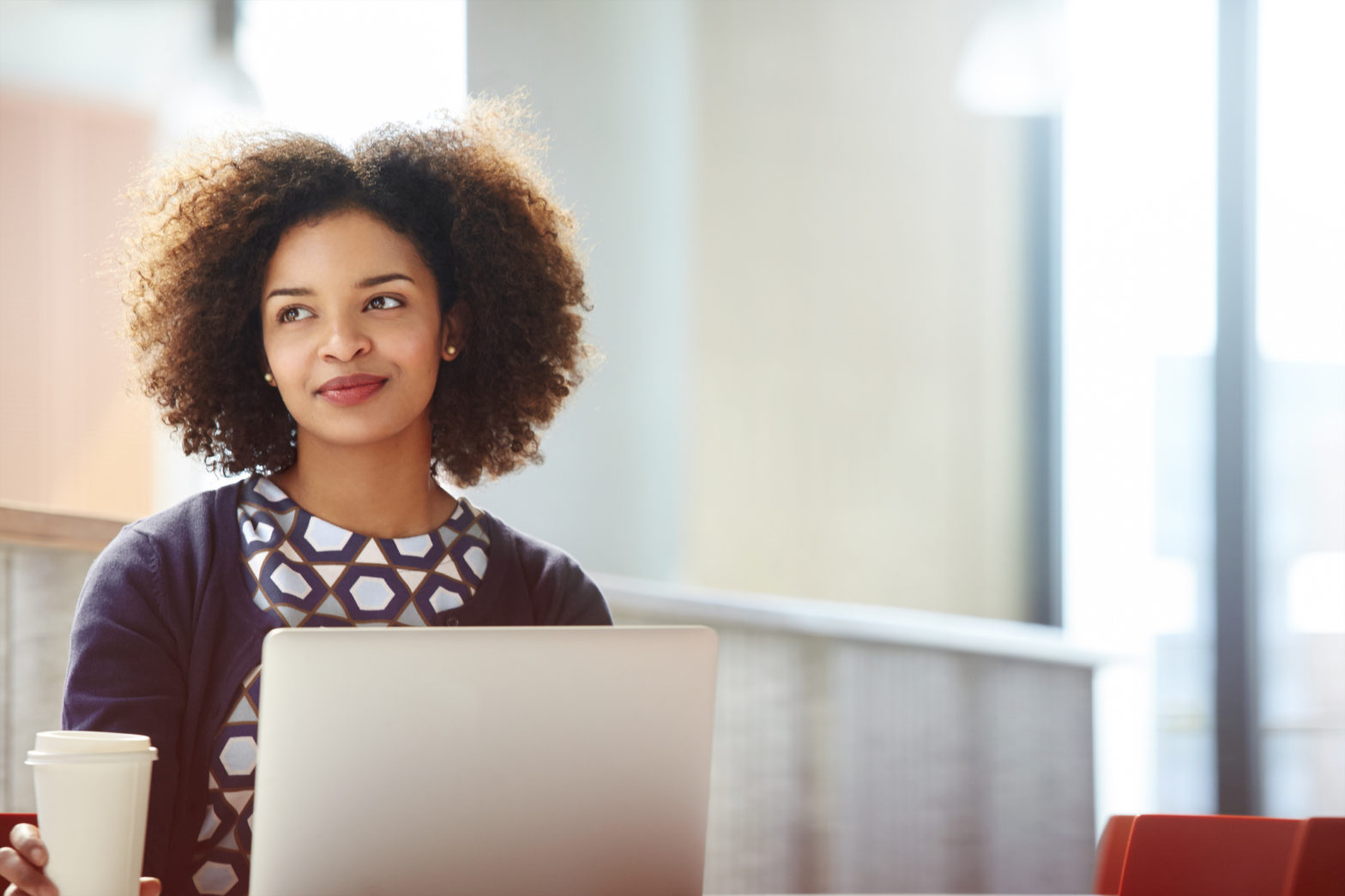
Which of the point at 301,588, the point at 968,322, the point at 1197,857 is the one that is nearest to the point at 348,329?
the point at 301,588

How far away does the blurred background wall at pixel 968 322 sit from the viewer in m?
3.08

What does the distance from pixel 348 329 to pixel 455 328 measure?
197 mm

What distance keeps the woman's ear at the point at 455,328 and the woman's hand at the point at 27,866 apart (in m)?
0.74

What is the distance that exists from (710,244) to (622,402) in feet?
1.79

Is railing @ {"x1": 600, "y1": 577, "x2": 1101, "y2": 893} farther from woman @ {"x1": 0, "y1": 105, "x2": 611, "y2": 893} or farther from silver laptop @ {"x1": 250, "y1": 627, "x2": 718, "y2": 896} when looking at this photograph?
silver laptop @ {"x1": 250, "y1": 627, "x2": 718, "y2": 896}

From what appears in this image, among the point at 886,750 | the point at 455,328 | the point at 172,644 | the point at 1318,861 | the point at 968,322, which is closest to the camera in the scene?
the point at 1318,861

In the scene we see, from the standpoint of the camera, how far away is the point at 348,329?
4.39ft

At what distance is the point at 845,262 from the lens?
354cm

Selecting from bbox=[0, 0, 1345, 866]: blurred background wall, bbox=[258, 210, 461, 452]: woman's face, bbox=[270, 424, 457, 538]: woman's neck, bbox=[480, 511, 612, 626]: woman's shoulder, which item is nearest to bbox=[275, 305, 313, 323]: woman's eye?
bbox=[258, 210, 461, 452]: woman's face

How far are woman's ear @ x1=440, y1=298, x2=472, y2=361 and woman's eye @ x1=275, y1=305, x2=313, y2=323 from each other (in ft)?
0.58

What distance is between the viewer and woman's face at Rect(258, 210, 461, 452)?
1.34 metres

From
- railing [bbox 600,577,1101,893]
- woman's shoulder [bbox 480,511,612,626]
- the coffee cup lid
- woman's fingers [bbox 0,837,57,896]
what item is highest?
woman's shoulder [bbox 480,511,612,626]

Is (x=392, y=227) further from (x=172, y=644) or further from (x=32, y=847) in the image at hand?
(x=32, y=847)

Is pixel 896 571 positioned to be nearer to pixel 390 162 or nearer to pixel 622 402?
pixel 622 402
